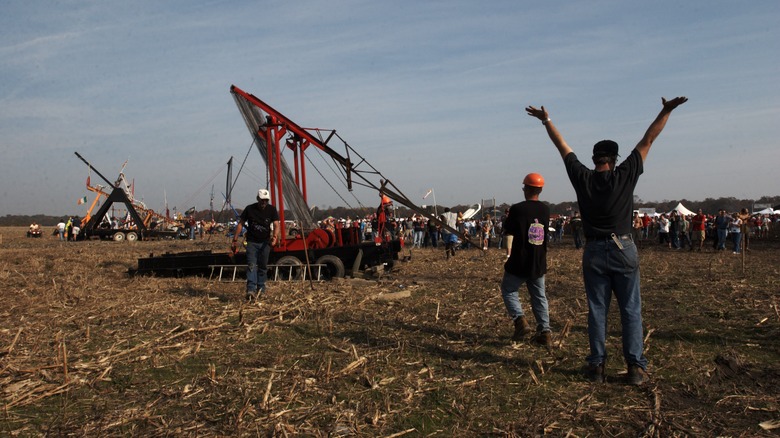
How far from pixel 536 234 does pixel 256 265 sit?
4959 millimetres

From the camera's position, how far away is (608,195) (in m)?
4.71

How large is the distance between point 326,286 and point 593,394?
716cm

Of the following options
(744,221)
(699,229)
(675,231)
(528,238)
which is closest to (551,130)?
(528,238)

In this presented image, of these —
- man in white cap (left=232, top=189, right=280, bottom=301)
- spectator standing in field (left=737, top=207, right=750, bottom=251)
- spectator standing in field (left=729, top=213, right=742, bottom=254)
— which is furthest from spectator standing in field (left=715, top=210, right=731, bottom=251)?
man in white cap (left=232, top=189, right=280, bottom=301)

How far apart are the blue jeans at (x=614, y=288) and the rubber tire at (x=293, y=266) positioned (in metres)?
8.32

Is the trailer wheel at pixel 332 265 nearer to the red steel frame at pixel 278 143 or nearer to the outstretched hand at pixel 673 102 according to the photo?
the red steel frame at pixel 278 143

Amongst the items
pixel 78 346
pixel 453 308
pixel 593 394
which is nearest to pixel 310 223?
pixel 453 308

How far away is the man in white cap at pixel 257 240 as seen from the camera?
9.49 m

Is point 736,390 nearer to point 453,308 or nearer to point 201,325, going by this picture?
point 453,308

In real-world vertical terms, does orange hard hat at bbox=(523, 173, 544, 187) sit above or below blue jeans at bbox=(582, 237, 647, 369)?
above

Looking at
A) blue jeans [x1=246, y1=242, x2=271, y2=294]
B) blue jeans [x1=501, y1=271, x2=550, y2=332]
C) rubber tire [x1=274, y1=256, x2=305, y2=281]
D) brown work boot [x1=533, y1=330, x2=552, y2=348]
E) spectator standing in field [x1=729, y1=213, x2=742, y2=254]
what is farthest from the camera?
spectator standing in field [x1=729, y1=213, x2=742, y2=254]

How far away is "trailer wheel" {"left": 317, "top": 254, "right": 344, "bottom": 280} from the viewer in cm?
1288

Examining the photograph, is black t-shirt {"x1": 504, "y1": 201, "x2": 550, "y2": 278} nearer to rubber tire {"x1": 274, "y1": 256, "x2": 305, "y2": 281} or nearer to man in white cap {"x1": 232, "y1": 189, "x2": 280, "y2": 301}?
man in white cap {"x1": 232, "y1": 189, "x2": 280, "y2": 301}

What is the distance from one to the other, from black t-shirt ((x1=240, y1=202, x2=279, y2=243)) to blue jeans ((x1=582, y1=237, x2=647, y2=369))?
19.6 feet
